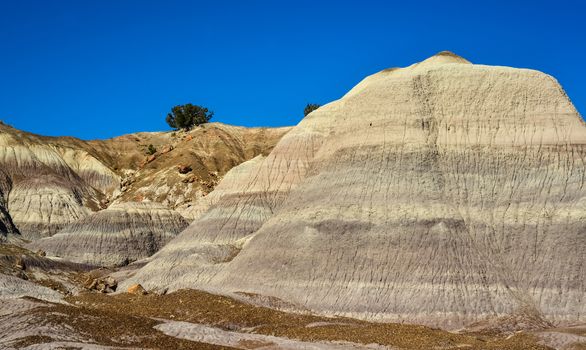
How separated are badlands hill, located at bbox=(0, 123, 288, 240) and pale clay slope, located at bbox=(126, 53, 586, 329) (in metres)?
48.6

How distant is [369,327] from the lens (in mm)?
39656

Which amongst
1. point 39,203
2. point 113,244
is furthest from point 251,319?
point 39,203

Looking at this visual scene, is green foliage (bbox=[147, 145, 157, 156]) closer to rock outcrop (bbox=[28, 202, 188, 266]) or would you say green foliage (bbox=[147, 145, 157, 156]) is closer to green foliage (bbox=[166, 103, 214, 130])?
green foliage (bbox=[166, 103, 214, 130])

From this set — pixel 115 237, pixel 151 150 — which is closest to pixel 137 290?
pixel 115 237

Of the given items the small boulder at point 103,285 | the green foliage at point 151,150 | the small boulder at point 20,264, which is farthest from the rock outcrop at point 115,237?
the green foliage at point 151,150

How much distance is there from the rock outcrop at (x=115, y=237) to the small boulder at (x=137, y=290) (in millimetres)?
27400

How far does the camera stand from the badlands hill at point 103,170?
109m

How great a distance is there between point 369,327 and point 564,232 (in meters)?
15.4

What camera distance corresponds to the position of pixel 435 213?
50.7 meters

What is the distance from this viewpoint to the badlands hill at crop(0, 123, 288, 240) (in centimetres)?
10906

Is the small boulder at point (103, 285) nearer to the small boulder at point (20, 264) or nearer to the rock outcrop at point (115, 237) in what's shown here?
the small boulder at point (20, 264)

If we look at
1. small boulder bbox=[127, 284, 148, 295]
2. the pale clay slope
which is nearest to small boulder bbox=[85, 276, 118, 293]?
the pale clay slope

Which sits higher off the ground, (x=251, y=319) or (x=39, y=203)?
(x=39, y=203)

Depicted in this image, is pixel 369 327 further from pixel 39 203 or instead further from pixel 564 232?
pixel 39 203
